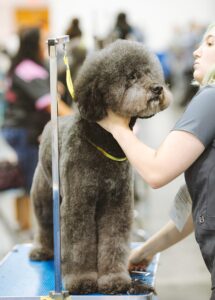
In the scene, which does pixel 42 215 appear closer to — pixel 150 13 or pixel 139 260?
pixel 139 260

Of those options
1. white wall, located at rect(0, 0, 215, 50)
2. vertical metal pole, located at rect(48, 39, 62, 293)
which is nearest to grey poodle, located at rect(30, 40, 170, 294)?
vertical metal pole, located at rect(48, 39, 62, 293)

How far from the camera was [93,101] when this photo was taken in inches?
58.8

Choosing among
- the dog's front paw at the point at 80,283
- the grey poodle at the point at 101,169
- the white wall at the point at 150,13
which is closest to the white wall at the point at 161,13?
the white wall at the point at 150,13

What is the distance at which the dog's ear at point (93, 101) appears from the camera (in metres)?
1.50

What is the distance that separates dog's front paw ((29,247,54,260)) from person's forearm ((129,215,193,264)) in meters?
0.30

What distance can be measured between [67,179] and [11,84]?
1.87m

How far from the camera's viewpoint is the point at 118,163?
5.27 ft

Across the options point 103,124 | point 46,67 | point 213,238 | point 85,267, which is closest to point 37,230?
Result: point 85,267

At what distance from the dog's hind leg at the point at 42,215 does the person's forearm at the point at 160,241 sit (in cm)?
31

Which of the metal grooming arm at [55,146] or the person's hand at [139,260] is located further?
the person's hand at [139,260]

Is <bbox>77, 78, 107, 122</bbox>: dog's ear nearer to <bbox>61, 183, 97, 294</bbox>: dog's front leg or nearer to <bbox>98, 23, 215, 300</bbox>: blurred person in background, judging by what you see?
<bbox>98, 23, 215, 300</bbox>: blurred person in background

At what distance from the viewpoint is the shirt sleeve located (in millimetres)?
1370

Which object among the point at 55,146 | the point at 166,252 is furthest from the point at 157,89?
the point at 166,252

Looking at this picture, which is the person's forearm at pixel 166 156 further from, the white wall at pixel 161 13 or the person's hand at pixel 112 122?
the white wall at pixel 161 13
